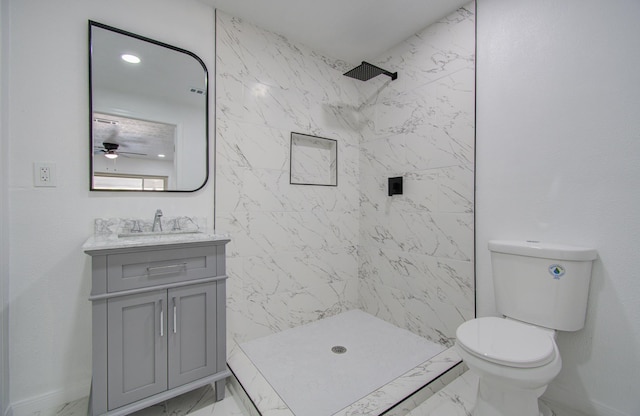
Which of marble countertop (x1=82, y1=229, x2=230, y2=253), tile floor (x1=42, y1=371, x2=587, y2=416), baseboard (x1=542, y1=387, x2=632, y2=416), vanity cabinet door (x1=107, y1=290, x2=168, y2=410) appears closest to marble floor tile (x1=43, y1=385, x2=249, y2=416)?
tile floor (x1=42, y1=371, x2=587, y2=416)

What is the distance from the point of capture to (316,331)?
2162 millimetres

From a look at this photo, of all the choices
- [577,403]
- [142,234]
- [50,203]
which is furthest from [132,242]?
[577,403]

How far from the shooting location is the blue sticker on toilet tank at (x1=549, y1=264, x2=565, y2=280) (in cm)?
133

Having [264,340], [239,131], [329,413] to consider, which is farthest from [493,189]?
[264,340]

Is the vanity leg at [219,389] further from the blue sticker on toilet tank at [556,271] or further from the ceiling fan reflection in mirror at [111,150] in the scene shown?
the blue sticker on toilet tank at [556,271]

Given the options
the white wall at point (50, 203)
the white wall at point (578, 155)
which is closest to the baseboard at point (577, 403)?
the white wall at point (578, 155)

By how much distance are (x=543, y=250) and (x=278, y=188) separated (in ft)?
5.51

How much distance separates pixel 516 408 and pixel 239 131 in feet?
7.05

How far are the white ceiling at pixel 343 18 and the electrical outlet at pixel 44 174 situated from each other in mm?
1386

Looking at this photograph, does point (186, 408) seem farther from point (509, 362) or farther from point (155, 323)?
point (509, 362)

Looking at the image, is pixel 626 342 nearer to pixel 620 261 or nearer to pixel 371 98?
pixel 620 261

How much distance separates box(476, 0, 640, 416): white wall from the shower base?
61cm

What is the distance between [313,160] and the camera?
243 cm

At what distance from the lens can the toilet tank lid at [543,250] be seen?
131 cm
